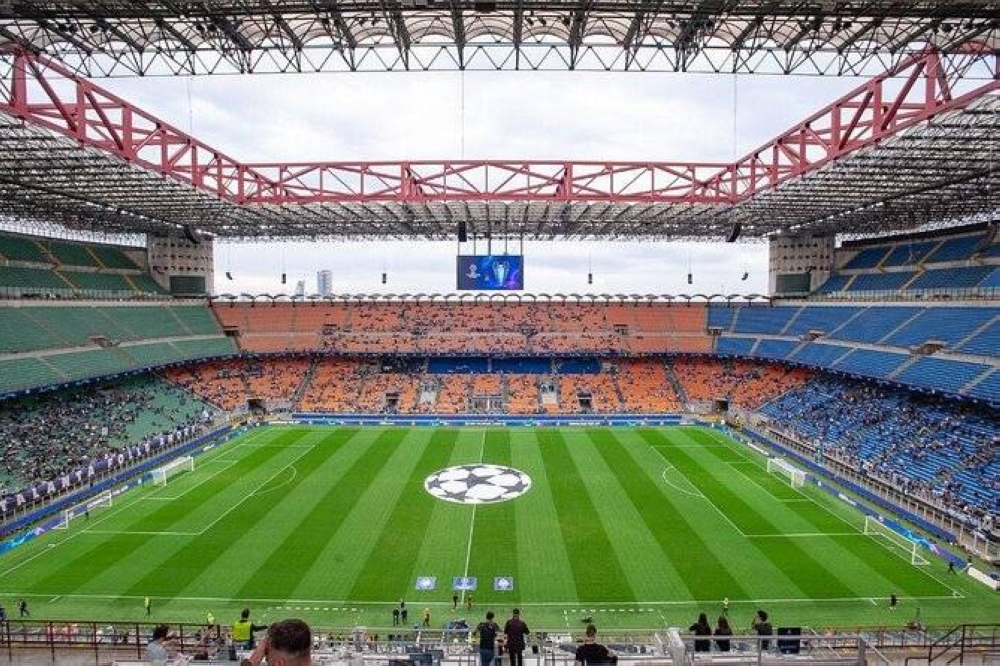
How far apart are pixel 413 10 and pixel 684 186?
2459 cm

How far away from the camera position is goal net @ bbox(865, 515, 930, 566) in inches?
→ 896

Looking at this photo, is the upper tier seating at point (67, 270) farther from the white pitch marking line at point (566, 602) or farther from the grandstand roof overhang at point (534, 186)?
the white pitch marking line at point (566, 602)

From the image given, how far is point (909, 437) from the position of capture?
32.9 meters

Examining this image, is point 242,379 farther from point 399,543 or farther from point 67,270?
point 399,543

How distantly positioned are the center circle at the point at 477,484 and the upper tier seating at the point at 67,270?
32.9 m

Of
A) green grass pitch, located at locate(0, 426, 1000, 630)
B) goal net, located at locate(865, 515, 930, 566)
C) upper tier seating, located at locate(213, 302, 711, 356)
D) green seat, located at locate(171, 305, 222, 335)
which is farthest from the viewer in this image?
upper tier seating, located at locate(213, 302, 711, 356)

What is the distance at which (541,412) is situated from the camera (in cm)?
5012

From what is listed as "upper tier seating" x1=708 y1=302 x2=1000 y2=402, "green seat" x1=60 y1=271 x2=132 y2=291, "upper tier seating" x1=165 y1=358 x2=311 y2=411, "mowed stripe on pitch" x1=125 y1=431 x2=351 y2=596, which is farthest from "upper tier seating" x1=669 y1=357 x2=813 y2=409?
"green seat" x1=60 y1=271 x2=132 y2=291

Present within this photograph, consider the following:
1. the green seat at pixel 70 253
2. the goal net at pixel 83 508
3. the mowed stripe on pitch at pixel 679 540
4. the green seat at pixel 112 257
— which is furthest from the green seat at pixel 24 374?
the mowed stripe on pitch at pixel 679 540

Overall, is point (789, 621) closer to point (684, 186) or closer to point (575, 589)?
point (575, 589)

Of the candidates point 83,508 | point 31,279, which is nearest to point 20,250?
point 31,279

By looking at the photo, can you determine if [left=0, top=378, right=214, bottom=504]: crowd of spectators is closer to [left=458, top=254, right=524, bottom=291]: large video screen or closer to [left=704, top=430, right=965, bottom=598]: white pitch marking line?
[left=458, top=254, right=524, bottom=291]: large video screen

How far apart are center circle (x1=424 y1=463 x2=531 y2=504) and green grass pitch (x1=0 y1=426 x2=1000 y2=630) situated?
678 mm

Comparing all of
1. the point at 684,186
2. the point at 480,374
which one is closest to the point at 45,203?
the point at 480,374
